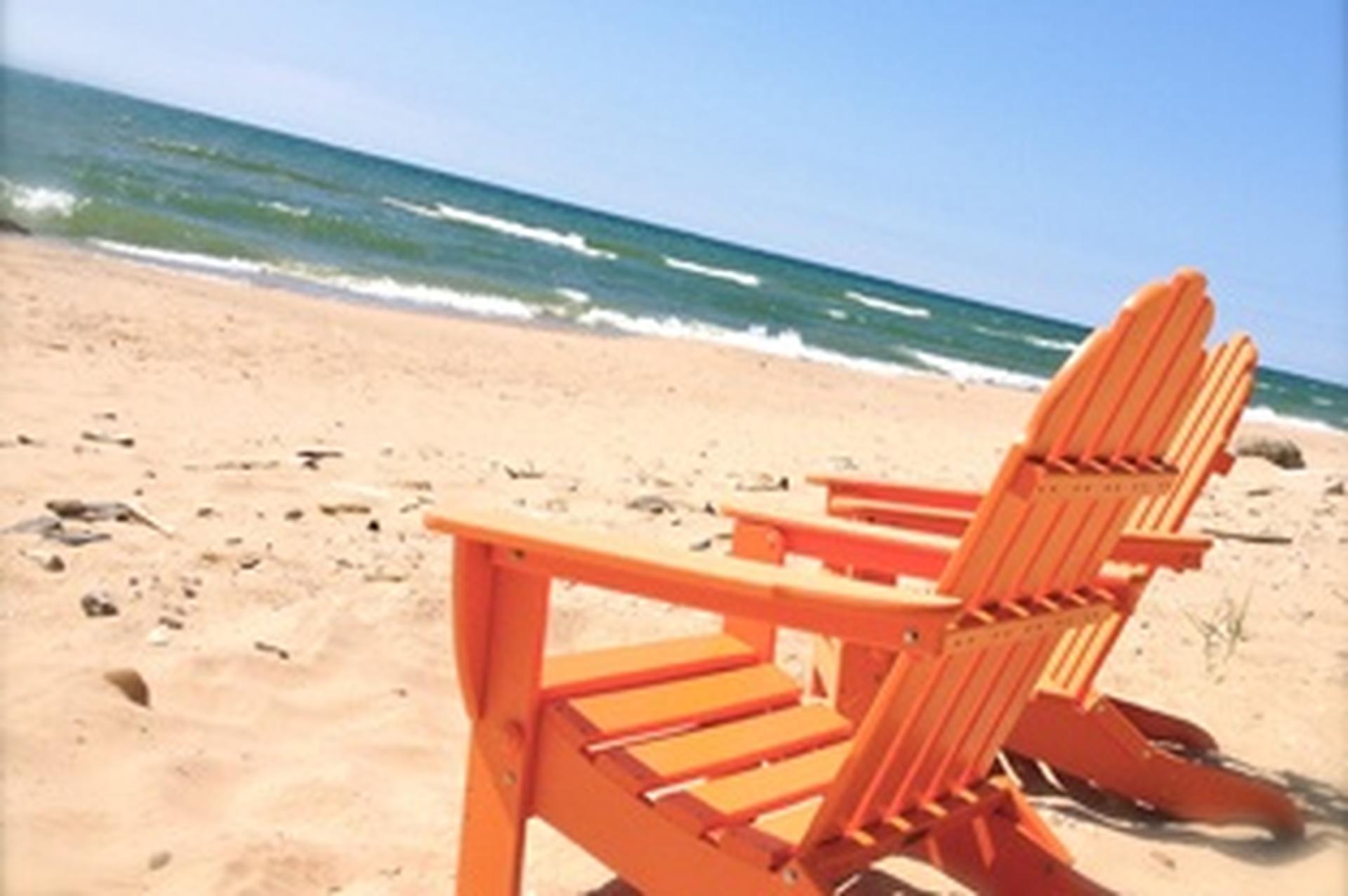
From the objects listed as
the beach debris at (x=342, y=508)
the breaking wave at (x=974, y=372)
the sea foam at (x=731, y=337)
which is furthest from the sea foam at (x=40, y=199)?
the breaking wave at (x=974, y=372)

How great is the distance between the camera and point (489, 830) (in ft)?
7.00

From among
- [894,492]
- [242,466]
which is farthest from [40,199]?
[894,492]

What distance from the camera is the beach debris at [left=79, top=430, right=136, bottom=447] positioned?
5211mm

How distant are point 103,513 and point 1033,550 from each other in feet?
10.2

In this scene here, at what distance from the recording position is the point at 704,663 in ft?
8.14

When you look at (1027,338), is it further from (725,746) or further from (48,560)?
(725,746)

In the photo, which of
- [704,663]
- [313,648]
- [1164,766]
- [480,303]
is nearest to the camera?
[704,663]

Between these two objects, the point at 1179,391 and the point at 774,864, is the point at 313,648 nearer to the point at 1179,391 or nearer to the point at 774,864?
the point at 774,864

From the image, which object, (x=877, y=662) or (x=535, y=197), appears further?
(x=535, y=197)

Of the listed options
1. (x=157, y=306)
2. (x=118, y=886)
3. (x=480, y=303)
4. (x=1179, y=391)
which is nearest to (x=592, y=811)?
(x=118, y=886)

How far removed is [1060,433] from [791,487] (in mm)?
5105

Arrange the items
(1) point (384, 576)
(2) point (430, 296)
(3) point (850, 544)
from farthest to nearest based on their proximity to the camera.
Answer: (2) point (430, 296)
(1) point (384, 576)
(3) point (850, 544)

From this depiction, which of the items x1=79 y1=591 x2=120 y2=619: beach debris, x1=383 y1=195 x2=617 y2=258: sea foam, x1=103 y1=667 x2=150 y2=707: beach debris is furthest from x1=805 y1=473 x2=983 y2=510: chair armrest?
x1=383 y1=195 x2=617 y2=258: sea foam

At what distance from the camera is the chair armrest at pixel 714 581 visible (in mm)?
1651
